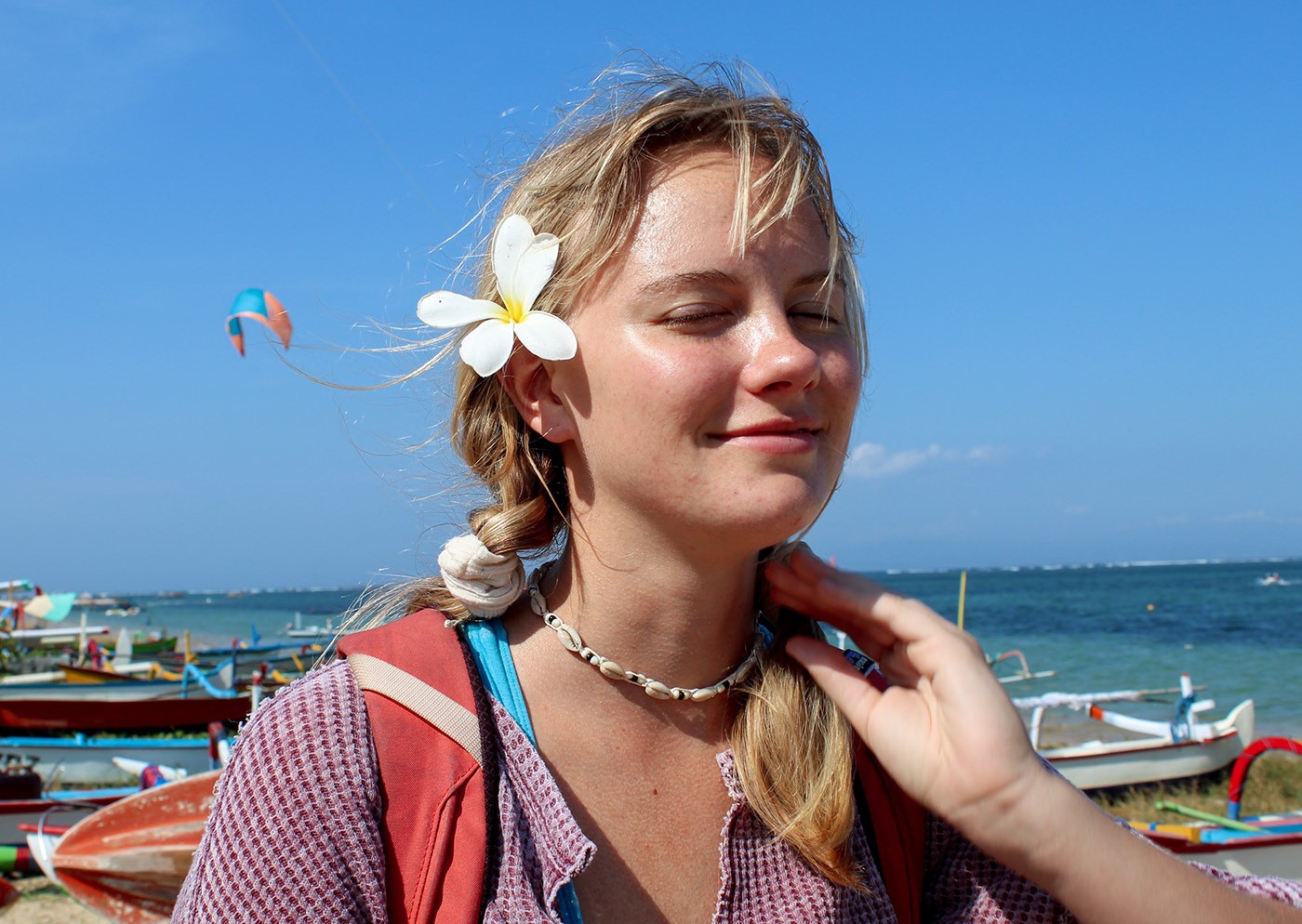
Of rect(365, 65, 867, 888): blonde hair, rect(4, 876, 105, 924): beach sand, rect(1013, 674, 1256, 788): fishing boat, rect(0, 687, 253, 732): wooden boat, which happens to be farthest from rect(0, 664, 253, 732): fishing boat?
rect(365, 65, 867, 888): blonde hair

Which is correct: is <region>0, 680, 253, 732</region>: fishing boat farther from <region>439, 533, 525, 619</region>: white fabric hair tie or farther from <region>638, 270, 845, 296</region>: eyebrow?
<region>638, 270, 845, 296</region>: eyebrow

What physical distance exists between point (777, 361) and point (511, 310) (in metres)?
0.49

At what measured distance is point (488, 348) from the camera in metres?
1.67

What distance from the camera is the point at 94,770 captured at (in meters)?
11.3

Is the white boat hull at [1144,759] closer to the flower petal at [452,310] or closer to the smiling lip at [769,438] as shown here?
the smiling lip at [769,438]

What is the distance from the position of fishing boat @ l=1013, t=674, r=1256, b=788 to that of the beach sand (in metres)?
7.35

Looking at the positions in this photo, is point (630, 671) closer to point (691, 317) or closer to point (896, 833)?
point (896, 833)

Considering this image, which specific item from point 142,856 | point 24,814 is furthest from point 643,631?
point 24,814

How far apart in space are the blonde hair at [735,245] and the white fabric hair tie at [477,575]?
39 mm

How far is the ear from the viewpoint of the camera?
68.2 inches

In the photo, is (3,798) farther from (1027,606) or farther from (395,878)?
(1027,606)

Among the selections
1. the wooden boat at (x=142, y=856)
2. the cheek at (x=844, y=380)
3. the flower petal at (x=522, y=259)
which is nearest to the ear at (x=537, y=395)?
the flower petal at (x=522, y=259)

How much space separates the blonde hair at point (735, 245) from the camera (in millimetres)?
1623

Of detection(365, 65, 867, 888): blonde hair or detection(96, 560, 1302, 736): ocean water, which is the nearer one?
detection(365, 65, 867, 888): blonde hair
